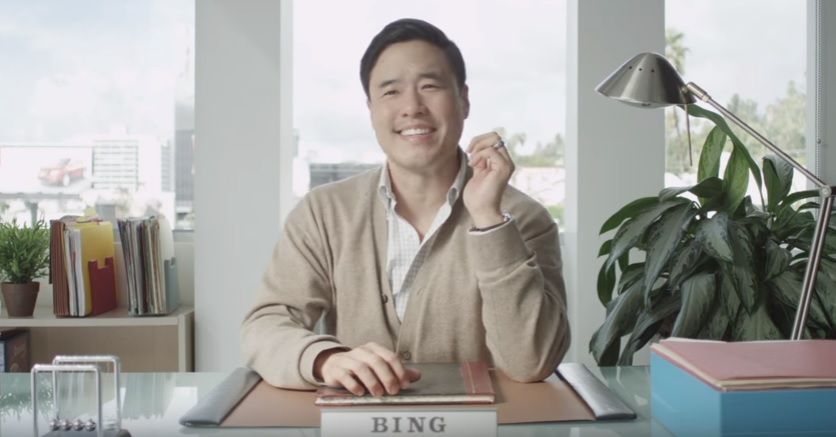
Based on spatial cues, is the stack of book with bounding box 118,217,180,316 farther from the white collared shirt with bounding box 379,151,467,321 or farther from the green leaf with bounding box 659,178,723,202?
the green leaf with bounding box 659,178,723,202

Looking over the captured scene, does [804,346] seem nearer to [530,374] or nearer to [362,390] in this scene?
[530,374]

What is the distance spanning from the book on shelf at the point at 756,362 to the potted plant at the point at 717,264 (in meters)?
1.02

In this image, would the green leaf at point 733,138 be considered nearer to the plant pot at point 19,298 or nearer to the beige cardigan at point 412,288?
the beige cardigan at point 412,288

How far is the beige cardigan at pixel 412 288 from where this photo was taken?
147 centimetres

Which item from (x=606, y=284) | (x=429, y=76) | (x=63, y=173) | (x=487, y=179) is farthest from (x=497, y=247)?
(x=63, y=173)

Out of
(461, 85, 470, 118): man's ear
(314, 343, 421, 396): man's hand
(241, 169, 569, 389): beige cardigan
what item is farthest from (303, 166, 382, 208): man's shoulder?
(314, 343, 421, 396): man's hand

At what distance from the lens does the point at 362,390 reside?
1190 mm

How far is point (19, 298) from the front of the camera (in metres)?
2.90

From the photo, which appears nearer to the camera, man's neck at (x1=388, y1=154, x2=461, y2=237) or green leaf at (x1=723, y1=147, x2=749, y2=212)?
man's neck at (x1=388, y1=154, x2=461, y2=237)

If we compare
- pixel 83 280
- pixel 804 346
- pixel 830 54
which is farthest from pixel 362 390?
pixel 830 54

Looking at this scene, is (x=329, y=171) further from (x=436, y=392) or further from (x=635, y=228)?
(x=436, y=392)

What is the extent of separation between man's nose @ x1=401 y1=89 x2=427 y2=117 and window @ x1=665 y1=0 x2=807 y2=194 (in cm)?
242

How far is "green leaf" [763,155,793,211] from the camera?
2400 millimetres

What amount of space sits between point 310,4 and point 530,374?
9.17 feet
